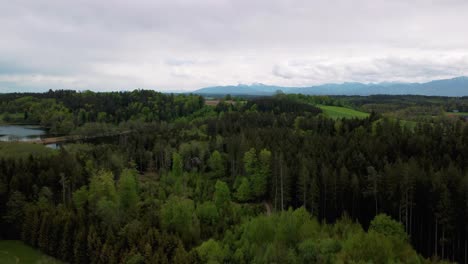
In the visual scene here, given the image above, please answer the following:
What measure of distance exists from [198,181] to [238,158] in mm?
10683

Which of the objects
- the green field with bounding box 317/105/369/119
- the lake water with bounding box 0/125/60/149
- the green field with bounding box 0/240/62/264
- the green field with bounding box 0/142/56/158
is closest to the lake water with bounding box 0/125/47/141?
the lake water with bounding box 0/125/60/149

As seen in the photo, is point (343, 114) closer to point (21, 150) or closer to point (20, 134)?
point (21, 150)

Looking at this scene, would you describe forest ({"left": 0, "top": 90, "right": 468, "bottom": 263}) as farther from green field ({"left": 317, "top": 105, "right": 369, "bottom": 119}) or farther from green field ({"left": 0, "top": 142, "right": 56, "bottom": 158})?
green field ({"left": 317, "top": 105, "right": 369, "bottom": 119})

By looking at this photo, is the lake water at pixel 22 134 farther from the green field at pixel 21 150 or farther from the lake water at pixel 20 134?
the green field at pixel 21 150

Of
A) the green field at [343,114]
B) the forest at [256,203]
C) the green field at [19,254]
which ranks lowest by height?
the green field at [19,254]

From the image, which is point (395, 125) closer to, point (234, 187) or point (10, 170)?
point (234, 187)

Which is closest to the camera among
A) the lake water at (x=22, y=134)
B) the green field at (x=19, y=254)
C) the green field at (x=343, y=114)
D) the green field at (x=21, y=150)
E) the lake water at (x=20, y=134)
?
the green field at (x=19, y=254)

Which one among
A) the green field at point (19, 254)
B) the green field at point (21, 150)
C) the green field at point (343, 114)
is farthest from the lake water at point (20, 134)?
the green field at point (343, 114)

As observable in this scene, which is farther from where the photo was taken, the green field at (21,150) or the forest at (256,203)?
the green field at (21,150)

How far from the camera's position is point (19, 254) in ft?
143

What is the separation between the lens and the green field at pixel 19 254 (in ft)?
135

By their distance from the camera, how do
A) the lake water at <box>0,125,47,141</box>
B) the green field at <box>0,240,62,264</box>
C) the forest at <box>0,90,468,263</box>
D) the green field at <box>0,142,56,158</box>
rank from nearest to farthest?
1. the forest at <box>0,90,468,263</box>
2. the green field at <box>0,240,62,264</box>
3. the green field at <box>0,142,56,158</box>
4. the lake water at <box>0,125,47,141</box>

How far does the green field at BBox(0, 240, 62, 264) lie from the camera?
4106 centimetres

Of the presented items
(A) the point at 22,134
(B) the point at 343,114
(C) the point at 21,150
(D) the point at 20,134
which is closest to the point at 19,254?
(C) the point at 21,150
